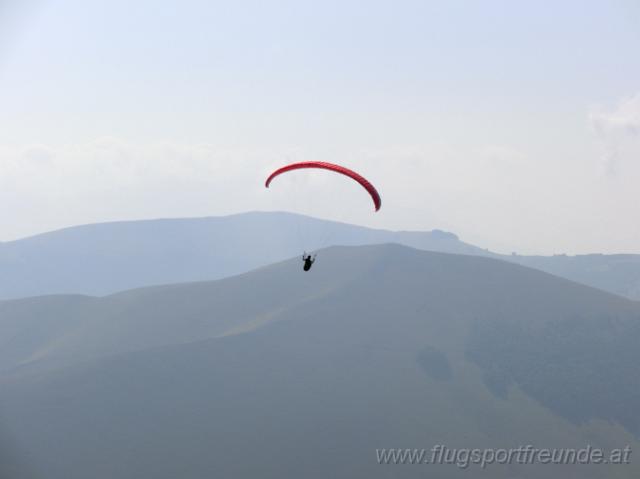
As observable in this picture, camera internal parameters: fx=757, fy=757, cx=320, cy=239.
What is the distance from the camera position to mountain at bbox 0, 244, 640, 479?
10644 cm

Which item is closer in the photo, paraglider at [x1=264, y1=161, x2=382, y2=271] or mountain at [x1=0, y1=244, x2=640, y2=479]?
paraglider at [x1=264, y1=161, x2=382, y2=271]

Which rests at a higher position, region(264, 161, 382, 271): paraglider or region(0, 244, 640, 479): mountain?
region(264, 161, 382, 271): paraglider

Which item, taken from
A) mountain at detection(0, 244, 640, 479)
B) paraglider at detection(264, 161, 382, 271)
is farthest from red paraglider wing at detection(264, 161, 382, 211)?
mountain at detection(0, 244, 640, 479)

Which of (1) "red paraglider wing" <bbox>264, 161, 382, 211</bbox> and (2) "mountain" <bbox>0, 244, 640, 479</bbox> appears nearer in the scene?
(1) "red paraglider wing" <bbox>264, 161, 382, 211</bbox>

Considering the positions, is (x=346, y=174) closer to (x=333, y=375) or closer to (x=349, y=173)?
(x=349, y=173)

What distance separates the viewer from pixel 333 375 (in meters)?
128

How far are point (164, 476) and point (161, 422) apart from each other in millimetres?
15173

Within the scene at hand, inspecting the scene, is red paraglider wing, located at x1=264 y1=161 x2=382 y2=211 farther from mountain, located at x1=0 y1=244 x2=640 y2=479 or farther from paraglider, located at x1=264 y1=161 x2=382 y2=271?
mountain, located at x1=0 y1=244 x2=640 y2=479

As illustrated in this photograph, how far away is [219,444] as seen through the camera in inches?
4176

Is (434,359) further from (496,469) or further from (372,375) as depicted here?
(496,469)

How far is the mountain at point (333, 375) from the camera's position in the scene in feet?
349

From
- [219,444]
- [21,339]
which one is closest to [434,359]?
[219,444]

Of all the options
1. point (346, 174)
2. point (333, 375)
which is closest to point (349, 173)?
point (346, 174)

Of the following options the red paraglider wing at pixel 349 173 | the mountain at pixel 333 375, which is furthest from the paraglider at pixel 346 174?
the mountain at pixel 333 375
